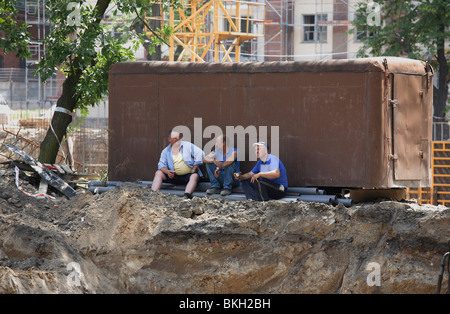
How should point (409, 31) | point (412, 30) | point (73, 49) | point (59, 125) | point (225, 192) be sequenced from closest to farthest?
point (225, 192) → point (73, 49) → point (59, 125) → point (412, 30) → point (409, 31)

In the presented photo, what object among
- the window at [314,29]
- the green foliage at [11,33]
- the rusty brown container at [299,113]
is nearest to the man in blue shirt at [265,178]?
the rusty brown container at [299,113]

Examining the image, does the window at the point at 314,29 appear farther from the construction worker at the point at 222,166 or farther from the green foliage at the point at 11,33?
the construction worker at the point at 222,166

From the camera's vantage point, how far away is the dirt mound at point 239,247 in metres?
9.51

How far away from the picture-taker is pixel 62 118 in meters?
16.7

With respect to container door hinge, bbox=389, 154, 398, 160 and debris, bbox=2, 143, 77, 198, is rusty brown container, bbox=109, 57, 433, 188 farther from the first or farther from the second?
debris, bbox=2, 143, 77, 198

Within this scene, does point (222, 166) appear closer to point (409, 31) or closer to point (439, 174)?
point (439, 174)

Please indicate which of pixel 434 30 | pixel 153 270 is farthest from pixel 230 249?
pixel 434 30

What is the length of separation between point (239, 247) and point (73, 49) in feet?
24.8

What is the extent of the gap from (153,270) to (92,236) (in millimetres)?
1067

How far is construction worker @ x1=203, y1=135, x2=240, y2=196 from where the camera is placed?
12.1 meters

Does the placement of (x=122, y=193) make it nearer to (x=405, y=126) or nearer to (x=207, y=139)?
(x=207, y=139)

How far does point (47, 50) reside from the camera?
16156mm

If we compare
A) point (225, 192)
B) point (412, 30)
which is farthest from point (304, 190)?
point (412, 30)
